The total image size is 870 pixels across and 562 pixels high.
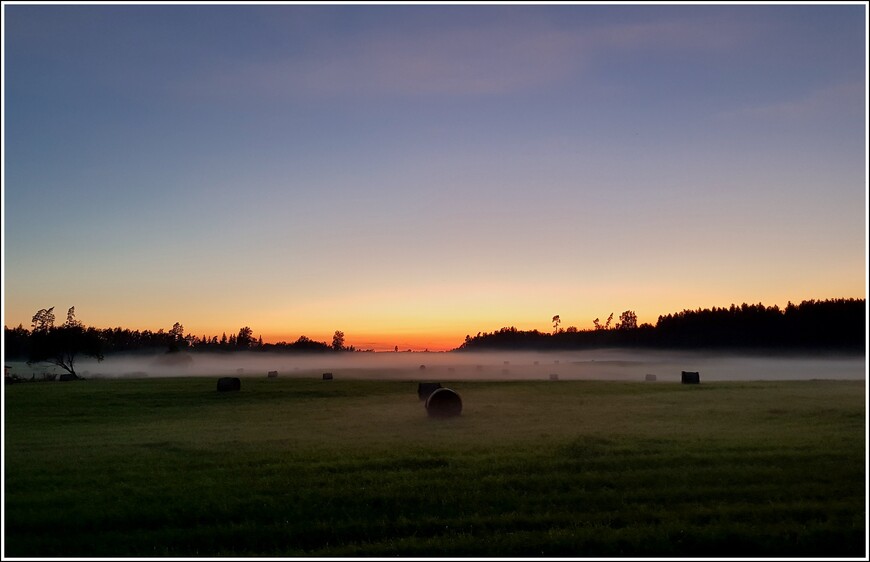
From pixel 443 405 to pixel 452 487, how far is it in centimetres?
1604

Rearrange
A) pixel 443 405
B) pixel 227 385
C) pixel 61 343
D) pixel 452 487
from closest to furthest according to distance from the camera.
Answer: pixel 452 487 → pixel 443 405 → pixel 227 385 → pixel 61 343

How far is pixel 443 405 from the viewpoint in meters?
31.7

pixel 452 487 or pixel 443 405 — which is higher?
pixel 443 405

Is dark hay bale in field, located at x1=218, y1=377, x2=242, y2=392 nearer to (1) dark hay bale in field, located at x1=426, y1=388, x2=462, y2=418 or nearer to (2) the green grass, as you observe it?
(2) the green grass

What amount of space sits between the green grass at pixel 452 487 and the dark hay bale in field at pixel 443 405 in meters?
2.96

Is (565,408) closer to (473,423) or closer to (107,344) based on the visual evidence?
(473,423)

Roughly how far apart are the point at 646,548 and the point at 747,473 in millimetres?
5790

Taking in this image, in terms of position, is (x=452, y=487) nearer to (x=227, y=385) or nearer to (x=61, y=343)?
(x=227, y=385)

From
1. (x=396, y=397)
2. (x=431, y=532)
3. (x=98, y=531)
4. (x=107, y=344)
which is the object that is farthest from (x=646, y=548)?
(x=107, y=344)

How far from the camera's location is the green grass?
1233 cm

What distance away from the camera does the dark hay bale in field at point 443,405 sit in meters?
31.3

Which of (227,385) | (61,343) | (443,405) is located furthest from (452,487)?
(61,343)

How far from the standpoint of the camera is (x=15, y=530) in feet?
44.1

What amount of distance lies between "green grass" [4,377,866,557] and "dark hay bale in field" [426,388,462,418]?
2964 mm
